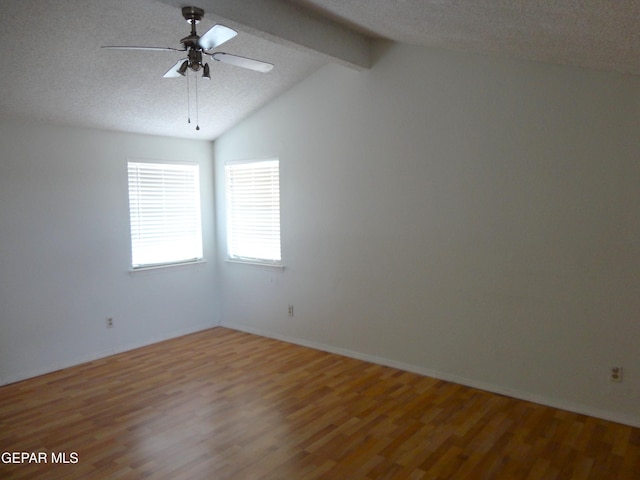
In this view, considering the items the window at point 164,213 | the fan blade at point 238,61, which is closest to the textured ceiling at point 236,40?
the fan blade at point 238,61

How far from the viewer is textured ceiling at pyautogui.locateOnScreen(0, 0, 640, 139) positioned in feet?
7.83

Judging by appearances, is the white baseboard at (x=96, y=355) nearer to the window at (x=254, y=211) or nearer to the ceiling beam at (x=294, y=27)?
the window at (x=254, y=211)

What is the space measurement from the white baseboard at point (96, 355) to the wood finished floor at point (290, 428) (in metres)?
0.10

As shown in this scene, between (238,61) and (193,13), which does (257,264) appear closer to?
(238,61)

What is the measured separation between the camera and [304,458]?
2.83 m

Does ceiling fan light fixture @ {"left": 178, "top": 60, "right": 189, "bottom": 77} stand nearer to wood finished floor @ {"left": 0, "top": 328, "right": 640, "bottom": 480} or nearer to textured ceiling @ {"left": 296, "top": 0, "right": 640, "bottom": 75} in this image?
textured ceiling @ {"left": 296, "top": 0, "right": 640, "bottom": 75}

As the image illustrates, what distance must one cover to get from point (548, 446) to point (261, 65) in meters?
3.15

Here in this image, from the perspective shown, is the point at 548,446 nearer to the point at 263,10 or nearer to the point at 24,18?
the point at 263,10

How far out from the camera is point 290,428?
321cm

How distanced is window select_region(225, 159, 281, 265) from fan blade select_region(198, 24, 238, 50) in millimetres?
2486

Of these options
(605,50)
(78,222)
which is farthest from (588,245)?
(78,222)

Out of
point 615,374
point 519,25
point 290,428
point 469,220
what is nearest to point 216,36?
point 519,25

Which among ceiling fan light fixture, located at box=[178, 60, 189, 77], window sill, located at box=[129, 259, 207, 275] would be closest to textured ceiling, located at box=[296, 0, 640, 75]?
ceiling fan light fixture, located at box=[178, 60, 189, 77]

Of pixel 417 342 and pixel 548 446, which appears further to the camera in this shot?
pixel 417 342
